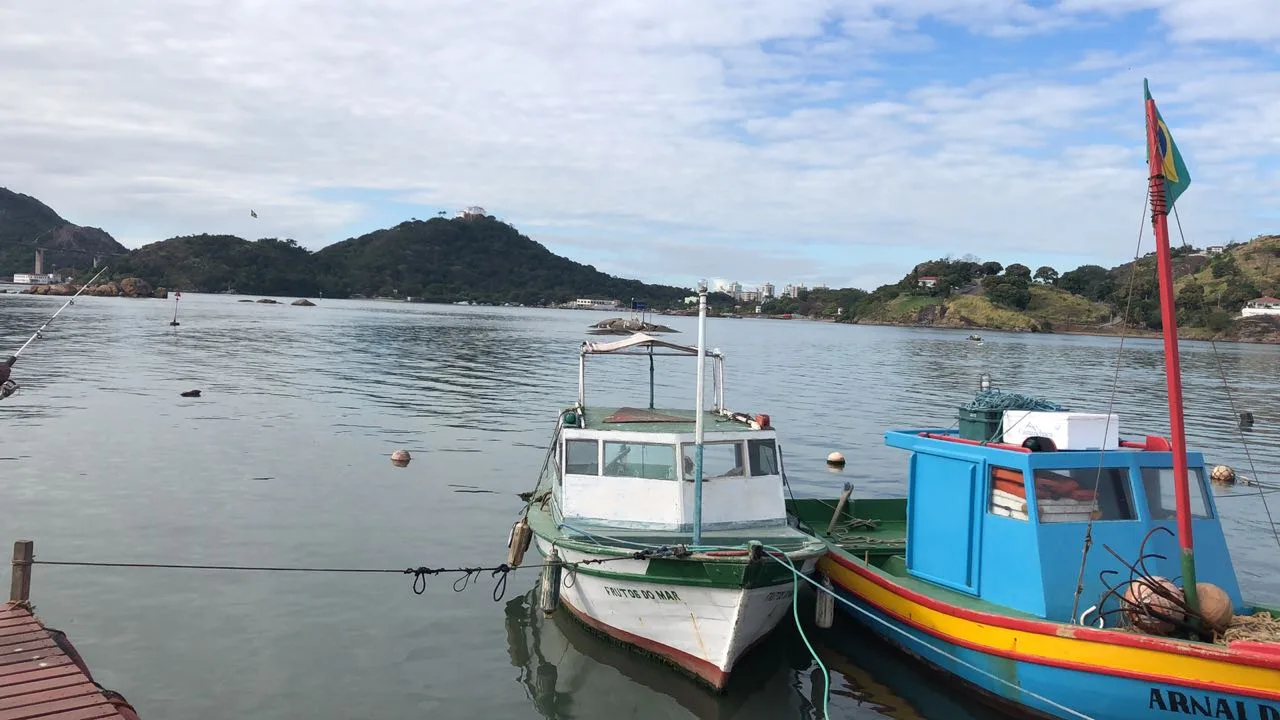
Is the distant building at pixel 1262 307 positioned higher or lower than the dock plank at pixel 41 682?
higher

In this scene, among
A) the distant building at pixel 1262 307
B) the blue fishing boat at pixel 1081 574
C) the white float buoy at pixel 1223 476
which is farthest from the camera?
the distant building at pixel 1262 307

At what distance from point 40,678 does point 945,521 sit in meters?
11.1

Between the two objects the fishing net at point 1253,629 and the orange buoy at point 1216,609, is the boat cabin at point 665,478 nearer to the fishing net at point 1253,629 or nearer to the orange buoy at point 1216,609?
the orange buoy at point 1216,609

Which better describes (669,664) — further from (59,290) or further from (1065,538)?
(59,290)

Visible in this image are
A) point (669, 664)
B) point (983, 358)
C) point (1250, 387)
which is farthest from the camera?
point (983, 358)

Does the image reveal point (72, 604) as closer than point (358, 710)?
No

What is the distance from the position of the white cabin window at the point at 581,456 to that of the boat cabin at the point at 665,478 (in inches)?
0.6

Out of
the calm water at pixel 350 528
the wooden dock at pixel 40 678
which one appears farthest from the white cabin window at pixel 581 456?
the wooden dock at pixel 40 678

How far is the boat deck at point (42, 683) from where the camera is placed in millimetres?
8117

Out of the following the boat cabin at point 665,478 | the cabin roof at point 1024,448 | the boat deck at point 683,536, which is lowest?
the boat deck at point 683,536

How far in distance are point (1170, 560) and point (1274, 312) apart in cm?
18755

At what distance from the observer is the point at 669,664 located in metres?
12.6

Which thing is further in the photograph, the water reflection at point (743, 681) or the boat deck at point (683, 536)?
the boat deck at point (683, 536)

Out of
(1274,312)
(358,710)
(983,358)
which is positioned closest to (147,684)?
(358,710)
